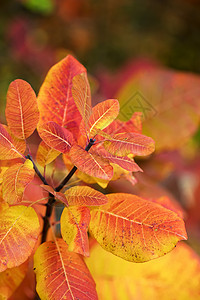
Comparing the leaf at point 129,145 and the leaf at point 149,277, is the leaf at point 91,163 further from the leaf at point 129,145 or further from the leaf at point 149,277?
the leaf at point 149,277

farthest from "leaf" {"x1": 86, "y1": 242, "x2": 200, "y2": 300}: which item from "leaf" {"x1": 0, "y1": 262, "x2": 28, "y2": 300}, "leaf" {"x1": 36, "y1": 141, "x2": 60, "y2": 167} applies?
"leaf" {"x1": 36, "y1": 141, "x2": 60, "y2": 167}

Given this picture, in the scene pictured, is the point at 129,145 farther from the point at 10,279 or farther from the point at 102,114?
the point at 10,279

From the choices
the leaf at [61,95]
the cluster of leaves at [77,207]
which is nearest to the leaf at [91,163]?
the cluster of leaves at [77,207]

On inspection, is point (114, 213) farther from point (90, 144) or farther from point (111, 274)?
point (111, 274)

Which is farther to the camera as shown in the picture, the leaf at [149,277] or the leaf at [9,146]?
the leaf at [149,277]

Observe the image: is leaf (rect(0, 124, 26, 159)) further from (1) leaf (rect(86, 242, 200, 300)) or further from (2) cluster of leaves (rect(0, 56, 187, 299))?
(1) leaf (rect(86, 242, 200, 300))

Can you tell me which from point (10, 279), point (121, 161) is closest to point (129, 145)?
point (121, 161)
